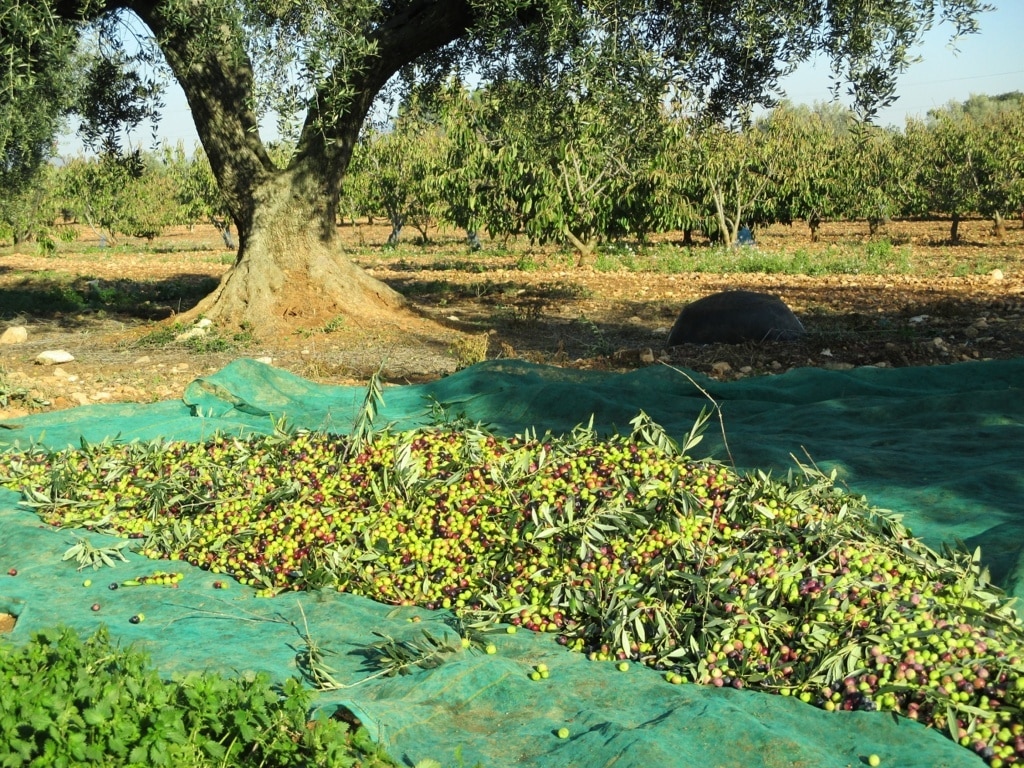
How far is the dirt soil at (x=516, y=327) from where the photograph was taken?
929 cm

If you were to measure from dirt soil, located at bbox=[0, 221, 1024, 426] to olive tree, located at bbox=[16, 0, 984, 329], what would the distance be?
926 millimetres

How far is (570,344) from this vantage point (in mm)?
11008

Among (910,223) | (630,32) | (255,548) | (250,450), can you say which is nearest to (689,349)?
(630,32)

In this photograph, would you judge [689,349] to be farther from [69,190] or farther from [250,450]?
[69,190]

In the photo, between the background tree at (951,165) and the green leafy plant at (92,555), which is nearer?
the green leafy plant at (92,555)

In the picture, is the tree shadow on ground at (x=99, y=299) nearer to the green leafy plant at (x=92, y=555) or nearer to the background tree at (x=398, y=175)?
the green leafy plant at (x=92, y=555)

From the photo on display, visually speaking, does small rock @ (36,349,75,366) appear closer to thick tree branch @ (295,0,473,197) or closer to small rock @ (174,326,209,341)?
small rock @ (174,326,209,341)

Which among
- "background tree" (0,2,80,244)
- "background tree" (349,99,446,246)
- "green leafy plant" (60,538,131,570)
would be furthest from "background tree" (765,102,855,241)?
"green leafy plant" (60,538,131,570)

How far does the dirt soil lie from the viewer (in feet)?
30.5

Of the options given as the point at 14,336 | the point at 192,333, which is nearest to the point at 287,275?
the point at 192,333

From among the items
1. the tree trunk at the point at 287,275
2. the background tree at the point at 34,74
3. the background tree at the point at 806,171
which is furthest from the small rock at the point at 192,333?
the background tree at the point at 806,171

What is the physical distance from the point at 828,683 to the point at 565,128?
7.47 meters

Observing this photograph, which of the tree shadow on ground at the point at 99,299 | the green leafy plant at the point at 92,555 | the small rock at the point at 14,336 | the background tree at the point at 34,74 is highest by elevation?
the background tree at the point at 34,74

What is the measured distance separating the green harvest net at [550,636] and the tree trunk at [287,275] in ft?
13.4
